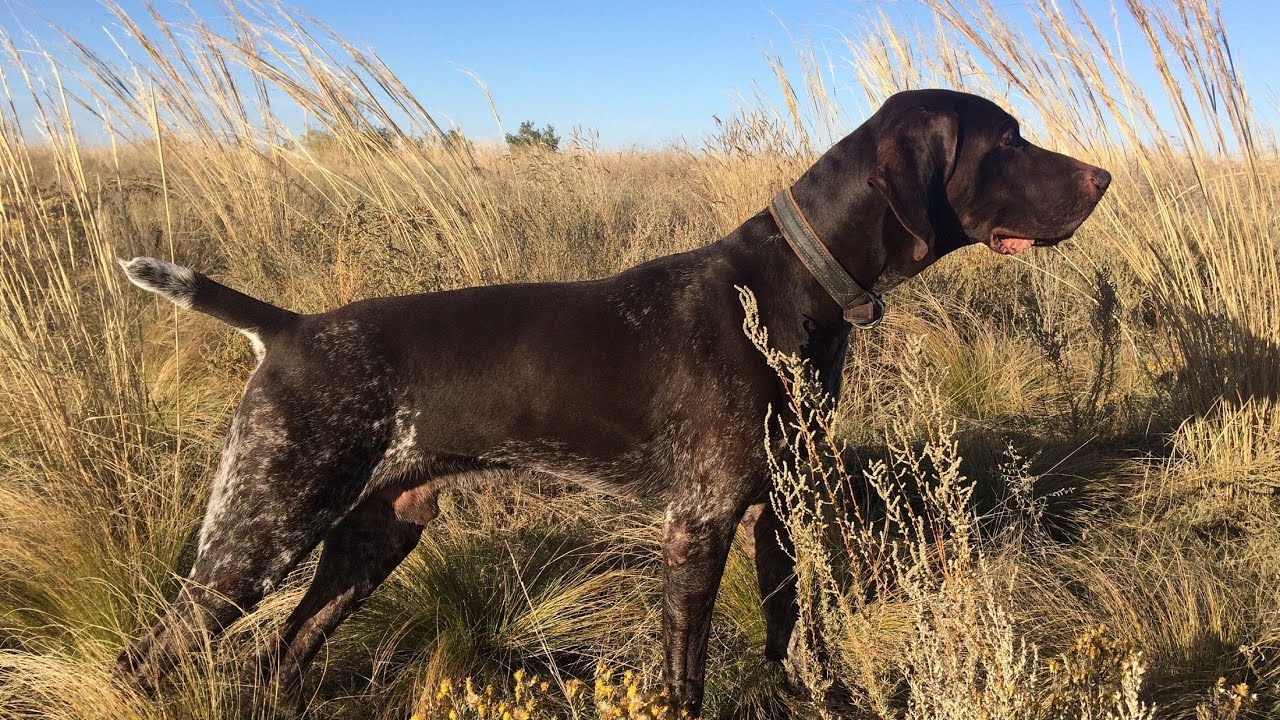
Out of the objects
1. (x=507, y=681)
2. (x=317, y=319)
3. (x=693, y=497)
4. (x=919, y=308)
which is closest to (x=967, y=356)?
(x=919, y=308)

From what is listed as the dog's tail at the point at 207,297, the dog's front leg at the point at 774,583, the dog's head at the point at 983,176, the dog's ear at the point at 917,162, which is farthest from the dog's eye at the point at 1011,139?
the dog's tail at the point at 207,297

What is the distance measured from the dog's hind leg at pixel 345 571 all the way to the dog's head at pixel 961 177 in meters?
1.65

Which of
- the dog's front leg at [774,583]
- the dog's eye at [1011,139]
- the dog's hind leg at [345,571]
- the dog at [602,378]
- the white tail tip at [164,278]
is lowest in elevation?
the dog's front leg at [774,583]

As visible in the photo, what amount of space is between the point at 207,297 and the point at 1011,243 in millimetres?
2490

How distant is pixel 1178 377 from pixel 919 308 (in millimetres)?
1742

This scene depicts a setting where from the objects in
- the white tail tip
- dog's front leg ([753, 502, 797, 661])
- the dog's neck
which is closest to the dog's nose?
the dog's neck

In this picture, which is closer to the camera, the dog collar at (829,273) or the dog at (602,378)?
the dog at (602,378)

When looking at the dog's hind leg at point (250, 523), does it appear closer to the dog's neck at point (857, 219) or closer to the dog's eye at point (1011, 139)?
the dog's neck at point (857, 219)

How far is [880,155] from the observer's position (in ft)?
8.38

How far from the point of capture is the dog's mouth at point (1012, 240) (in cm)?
275

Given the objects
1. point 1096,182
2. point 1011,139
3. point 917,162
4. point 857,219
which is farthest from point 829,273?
point 1096,182

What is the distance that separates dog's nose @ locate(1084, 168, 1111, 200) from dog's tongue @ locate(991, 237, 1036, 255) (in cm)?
23

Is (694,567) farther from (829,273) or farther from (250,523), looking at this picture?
(250,523)

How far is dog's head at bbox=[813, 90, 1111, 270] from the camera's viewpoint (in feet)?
8.60
